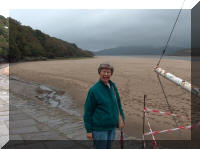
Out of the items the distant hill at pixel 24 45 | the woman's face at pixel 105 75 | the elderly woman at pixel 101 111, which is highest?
the distant hill at pixel 24 45

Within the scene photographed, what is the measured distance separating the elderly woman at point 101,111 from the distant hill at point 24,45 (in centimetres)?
3333

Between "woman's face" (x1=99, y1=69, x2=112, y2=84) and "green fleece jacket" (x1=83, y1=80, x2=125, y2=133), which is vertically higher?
"woman's face" (x1=99, y1=69, x2=112, y2=84)

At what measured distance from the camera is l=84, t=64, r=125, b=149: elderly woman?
2631 mm

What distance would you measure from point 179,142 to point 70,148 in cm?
228

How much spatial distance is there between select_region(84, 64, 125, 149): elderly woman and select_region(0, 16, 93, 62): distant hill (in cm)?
3333

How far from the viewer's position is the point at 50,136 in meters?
4.66

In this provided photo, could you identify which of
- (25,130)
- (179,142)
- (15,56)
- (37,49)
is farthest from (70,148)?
(37,49)

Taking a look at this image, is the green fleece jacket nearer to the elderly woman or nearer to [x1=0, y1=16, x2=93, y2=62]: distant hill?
the elderly woman

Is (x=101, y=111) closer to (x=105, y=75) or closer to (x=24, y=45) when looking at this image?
(x=105, y=75)

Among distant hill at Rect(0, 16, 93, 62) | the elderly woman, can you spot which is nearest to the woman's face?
the elderly woman

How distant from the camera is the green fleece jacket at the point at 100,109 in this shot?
2.62 meters

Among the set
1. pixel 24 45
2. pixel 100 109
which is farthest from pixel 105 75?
pixel 24 45

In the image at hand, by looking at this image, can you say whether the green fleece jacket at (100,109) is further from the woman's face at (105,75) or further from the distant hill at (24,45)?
the distant hill at (24,45)

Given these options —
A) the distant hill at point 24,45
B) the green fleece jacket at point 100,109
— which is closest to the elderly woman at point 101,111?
the green fleece jacket at point 100,109
